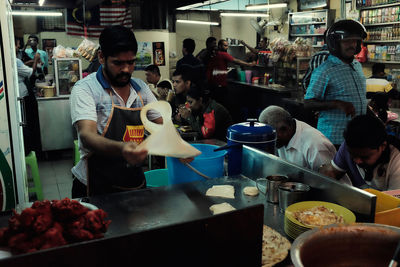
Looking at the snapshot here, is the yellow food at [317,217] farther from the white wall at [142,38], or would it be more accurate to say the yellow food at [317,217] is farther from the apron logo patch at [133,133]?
the white wall at [142,38]

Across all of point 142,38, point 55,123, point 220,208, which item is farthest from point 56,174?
point 142,38

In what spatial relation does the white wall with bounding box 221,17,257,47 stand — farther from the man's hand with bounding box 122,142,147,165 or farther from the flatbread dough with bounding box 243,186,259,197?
the man's hand with bounding box 122,142,147,165

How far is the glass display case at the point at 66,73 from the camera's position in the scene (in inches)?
256

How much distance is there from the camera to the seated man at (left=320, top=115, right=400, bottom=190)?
2.01m

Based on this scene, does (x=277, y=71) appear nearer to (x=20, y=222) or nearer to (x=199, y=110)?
(x=199, y=110)

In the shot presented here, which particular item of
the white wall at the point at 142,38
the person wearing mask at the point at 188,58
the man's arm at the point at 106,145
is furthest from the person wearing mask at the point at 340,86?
the white wall at the point at 142,38

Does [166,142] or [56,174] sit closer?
[166,142]

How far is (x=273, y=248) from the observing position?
5.07 ft

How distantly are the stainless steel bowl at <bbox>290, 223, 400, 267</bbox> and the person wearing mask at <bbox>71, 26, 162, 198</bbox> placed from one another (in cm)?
108

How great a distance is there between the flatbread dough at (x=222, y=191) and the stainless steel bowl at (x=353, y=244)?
800 mm

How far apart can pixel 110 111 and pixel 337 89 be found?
208cm

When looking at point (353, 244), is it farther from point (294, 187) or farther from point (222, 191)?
point (222, 191)


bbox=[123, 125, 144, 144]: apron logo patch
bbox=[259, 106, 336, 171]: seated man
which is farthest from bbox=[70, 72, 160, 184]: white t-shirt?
bbox=[259, 106, 336, 171]: seated man

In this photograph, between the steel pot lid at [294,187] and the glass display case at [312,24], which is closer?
the steel pot lid at [294,187]
